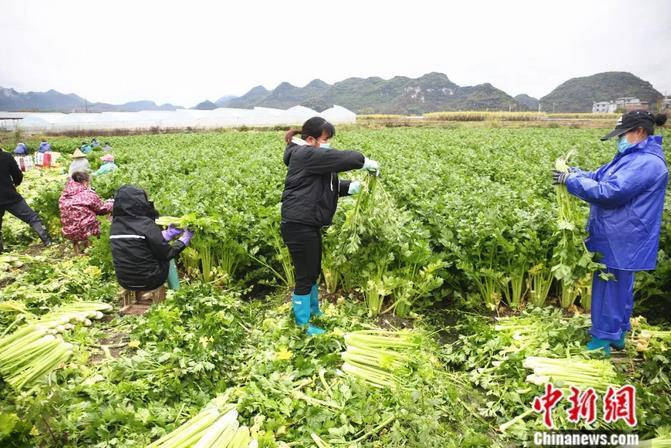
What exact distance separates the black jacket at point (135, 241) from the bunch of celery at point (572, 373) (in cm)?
416

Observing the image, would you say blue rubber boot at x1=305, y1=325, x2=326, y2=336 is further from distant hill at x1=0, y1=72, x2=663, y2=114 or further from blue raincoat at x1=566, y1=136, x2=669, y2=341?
distant hill at x1=0, y1=72, x2=663, y2=114

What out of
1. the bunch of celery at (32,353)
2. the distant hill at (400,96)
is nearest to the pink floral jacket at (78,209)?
the bunch of celery at (32,353)

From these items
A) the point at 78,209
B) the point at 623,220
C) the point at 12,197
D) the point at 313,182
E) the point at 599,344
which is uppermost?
the point at 313,182

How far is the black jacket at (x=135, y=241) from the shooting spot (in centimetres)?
486

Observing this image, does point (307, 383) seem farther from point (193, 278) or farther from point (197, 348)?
point (193, 278)

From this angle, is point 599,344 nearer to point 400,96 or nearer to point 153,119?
point 153,119

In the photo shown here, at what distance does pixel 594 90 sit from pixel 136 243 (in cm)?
12632

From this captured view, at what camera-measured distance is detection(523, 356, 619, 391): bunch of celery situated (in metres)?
3.34

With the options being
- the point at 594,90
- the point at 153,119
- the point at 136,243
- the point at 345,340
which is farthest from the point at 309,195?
the point at 594,90

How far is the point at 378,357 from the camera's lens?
150 inches

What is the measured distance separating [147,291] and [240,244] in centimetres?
131

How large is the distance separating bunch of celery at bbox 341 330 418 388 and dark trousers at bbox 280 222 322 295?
0.86 m

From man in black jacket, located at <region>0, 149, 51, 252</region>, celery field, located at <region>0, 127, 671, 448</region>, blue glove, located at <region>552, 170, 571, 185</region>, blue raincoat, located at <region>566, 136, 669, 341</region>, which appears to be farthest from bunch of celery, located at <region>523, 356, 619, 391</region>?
man in black jacket, located at <region>0, 149, 51, 252</region>

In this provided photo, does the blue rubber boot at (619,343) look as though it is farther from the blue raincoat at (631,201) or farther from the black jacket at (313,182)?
the black jacket at (313,182)
